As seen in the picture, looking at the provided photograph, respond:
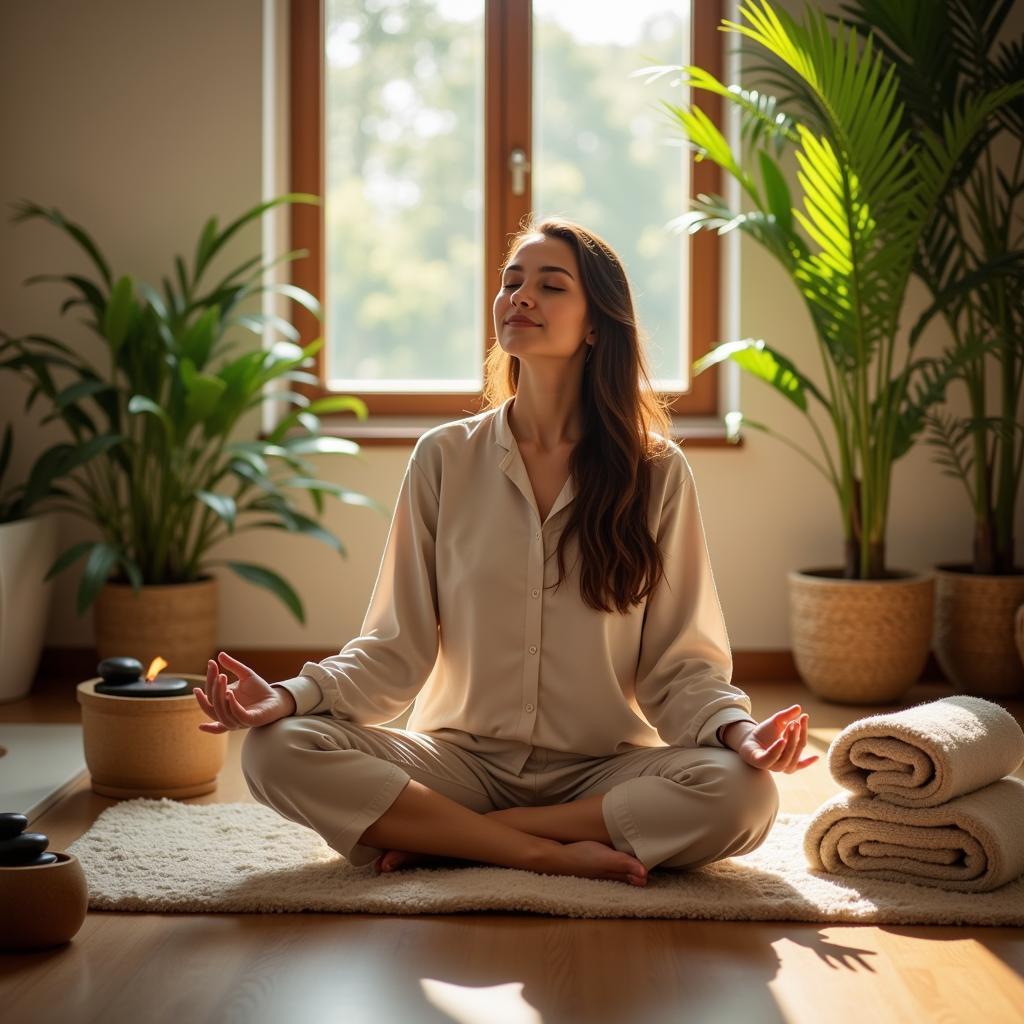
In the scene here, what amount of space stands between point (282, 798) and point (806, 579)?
1936 millimetres

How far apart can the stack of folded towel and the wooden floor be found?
0.53 ft

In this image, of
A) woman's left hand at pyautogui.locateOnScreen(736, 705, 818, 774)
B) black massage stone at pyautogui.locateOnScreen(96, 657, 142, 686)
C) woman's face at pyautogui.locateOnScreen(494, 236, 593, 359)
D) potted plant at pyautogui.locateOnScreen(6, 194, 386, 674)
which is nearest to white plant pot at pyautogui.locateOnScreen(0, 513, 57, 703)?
potted plant at pyautogui.locateOnScreen(6, 194, 386, 674)

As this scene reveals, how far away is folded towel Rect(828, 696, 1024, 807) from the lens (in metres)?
2.22

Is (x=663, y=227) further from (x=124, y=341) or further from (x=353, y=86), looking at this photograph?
(x=124, y=341)

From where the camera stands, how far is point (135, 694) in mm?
2768

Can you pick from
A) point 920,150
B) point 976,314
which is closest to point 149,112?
point 920,150

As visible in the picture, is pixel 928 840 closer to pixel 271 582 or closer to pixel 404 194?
pixel 271 582

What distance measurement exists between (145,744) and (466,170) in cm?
222

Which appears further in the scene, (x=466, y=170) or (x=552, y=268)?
(x=466, y=170)

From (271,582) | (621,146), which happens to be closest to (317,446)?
(271,582)

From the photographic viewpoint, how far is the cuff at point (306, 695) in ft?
7.52

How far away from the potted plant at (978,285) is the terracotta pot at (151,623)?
2.00 metres

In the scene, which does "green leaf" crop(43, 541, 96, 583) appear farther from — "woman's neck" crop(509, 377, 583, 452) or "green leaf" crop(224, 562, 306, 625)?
"woman's neck" crop(509, 377, 583, 452)

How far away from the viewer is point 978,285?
3.61 metres
